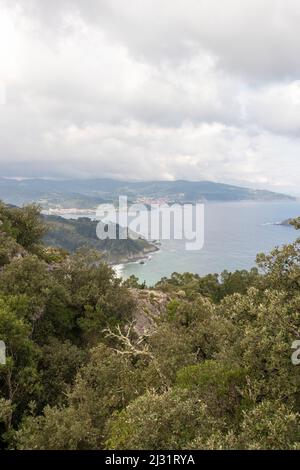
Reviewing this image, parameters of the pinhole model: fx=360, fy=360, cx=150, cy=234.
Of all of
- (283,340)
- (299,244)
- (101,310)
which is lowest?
(101,310)

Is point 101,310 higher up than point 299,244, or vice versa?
point 299,244
